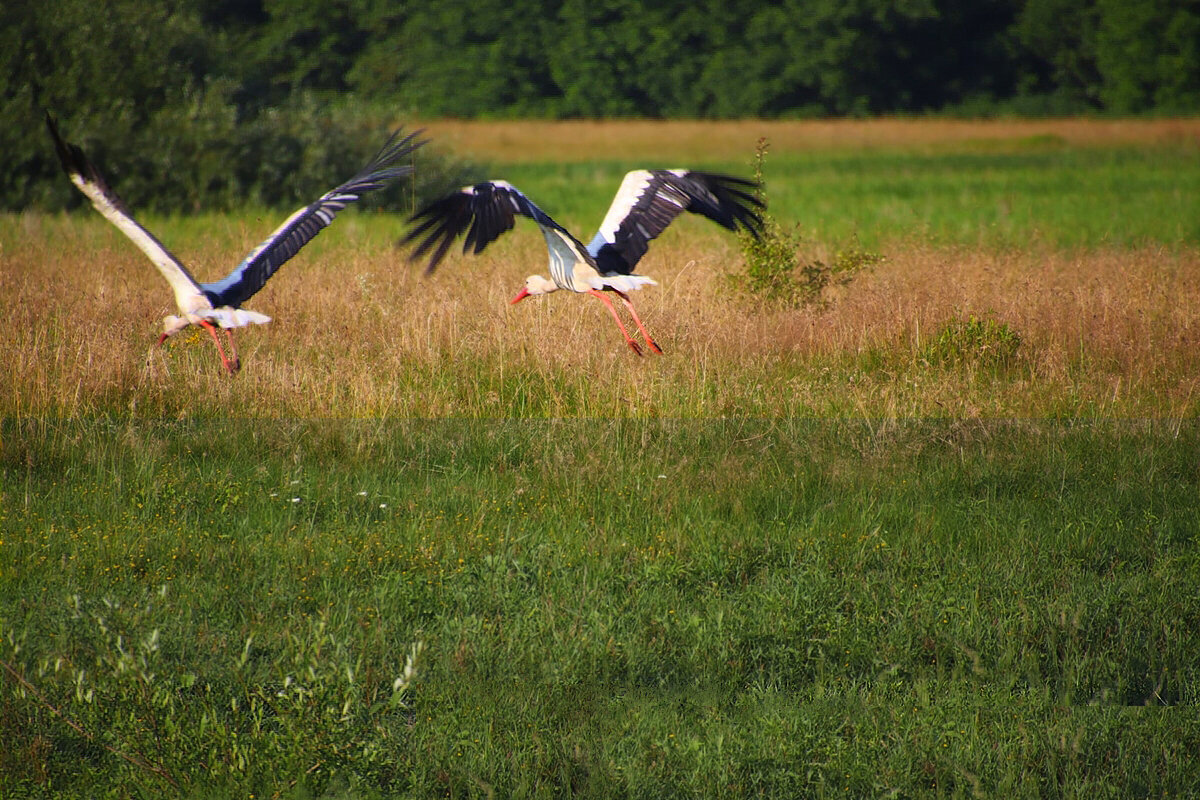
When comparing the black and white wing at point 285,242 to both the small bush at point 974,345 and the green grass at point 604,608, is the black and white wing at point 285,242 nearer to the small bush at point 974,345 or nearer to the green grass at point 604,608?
the green grass at point 604,608

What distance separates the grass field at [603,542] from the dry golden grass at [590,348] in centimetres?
4

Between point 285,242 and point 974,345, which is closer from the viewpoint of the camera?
point 285,242

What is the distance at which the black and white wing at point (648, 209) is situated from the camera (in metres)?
7.56

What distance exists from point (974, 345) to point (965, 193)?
16.5 metres

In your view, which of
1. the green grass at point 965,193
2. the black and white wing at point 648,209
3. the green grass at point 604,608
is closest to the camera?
the green grass at point 604,608

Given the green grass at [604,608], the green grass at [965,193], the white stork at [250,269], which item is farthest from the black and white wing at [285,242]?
the green grass at [965,193]

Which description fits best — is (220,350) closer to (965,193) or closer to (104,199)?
(104,199)

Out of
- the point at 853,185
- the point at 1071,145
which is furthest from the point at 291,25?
the point at 1071,145

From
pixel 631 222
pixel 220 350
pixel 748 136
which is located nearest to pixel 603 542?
pixel 631 222

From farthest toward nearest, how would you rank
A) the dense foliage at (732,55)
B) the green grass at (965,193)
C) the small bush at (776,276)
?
the dense foliage at (732,55) < the green grass at (965,193) < the small bush at (776,276)

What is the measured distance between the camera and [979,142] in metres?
36.2

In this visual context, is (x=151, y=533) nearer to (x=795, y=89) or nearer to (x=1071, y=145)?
(x=1071, y=145)

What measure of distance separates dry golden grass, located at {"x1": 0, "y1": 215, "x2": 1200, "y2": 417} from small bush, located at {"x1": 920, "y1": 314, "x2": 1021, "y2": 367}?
9 centimetres

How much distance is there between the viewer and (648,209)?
7625mm
